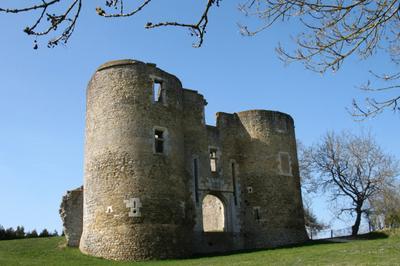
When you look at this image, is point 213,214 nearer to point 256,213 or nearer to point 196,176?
point 256,213

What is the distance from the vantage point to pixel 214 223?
1094 inches

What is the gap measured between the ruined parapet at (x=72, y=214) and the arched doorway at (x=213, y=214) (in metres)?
7.85

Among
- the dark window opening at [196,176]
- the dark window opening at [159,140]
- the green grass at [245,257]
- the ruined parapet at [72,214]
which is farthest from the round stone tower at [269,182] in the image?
the ruined parapet at [72,214]

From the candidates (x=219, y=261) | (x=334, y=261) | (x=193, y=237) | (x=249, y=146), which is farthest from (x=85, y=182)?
(x=334, y=261)

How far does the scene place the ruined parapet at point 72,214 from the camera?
22156 millimetres

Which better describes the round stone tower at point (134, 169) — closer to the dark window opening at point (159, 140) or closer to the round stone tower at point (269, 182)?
the dark window opening at point (159, 140)

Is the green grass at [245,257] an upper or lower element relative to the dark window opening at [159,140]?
lower

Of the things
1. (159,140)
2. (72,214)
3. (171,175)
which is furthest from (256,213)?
(72,214)

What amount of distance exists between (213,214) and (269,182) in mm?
4170

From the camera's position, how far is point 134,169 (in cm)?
2020

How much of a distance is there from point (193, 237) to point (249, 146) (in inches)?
264

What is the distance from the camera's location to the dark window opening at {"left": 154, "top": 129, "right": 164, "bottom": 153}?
21.4 m

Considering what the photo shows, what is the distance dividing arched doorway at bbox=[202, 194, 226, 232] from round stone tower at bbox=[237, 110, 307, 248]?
2394 millimetres

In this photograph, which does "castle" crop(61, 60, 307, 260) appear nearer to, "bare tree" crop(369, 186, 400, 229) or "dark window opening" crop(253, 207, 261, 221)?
"dark window opening" crop(253, 207, 261, 221)
